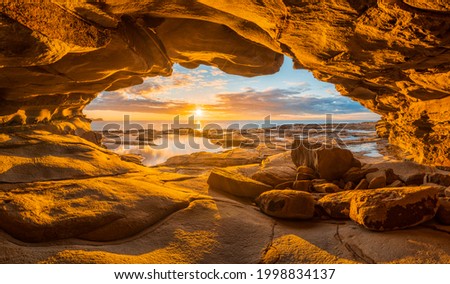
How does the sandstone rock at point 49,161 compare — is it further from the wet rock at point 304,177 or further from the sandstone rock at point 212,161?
the wet rock at point 304,177

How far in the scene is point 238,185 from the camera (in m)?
5.21

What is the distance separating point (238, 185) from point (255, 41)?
11.6 ft

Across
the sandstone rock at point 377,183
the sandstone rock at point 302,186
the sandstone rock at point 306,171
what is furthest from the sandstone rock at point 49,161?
the sandstone rock at point 377,183

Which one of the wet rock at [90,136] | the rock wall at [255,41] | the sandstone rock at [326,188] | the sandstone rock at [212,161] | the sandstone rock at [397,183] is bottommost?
the sandstone rock at [212,161]

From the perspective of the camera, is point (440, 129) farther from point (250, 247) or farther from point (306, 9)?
point (250, 247)

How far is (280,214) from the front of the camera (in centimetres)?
406

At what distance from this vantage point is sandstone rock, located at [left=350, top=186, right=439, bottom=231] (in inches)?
129

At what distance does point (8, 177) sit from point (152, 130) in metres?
35.9

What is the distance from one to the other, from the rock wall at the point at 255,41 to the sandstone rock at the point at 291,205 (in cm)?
275

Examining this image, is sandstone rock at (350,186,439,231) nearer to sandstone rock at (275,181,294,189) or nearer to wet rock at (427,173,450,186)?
sandstone rock at (275,181,294,189)

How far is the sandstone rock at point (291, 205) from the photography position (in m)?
4.00

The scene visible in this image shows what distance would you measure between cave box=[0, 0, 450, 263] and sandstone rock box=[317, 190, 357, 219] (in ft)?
0.06

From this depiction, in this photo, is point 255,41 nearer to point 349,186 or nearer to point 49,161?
point 349,186
